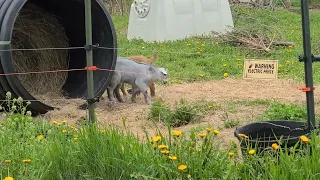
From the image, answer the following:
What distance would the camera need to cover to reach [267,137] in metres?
4.58

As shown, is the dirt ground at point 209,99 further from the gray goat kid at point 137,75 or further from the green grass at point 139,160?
the green grass at point 139,160

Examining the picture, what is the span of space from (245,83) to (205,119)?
8.35 feet

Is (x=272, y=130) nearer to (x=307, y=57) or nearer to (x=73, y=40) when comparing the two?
(x=307, y=57)

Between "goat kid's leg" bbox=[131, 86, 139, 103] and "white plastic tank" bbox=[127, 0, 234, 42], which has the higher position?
"white plastic tank" bbox=[127, 0, 234, 42]

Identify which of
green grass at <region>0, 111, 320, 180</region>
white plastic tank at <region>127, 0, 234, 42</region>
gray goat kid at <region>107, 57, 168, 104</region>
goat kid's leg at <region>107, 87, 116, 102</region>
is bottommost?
green grass at <region>0, 111, 320, 180</region>

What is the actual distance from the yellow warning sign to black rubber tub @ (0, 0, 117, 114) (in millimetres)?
2897

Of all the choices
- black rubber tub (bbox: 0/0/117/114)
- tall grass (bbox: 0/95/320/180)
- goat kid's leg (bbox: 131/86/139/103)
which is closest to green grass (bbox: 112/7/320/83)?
goat kid's leg (bbox: 131/86/139/103)

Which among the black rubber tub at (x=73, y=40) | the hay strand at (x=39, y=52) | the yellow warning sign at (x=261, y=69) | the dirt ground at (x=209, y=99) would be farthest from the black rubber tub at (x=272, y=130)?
the hay strand at (x=39, y=52)

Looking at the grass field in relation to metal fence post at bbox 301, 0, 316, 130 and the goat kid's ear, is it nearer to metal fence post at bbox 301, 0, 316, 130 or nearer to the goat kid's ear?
metal fence post at bbox 301, 0, 316, 130

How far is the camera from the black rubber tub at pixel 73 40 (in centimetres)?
645

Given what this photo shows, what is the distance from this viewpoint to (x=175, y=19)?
13.8 metres

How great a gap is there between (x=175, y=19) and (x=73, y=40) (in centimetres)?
607

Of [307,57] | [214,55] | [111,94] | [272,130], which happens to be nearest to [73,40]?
[111,94]

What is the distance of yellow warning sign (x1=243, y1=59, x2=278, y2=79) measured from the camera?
4.42 m
